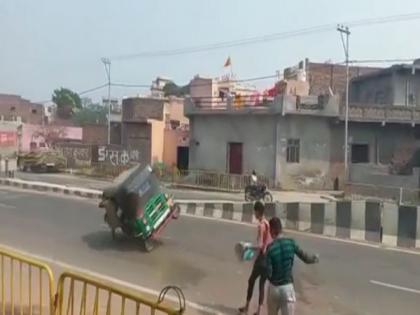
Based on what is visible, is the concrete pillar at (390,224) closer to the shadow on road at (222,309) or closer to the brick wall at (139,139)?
the shadow on road at (222,309)

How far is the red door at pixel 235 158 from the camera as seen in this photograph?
37750 mm

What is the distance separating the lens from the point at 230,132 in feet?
125

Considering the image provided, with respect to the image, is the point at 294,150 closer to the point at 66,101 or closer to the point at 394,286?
the point at 394,286

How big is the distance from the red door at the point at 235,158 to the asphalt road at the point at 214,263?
2060cm

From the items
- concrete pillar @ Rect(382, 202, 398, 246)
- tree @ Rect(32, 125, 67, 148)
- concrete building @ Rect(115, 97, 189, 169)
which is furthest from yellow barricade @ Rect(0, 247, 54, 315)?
tree @ Rect(32, 125, 67, 148)

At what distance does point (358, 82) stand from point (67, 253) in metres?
39.3

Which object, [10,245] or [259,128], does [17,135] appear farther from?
[10,245]

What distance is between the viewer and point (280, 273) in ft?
20.6

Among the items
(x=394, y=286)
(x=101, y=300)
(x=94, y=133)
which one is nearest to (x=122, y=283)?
(x=101, y=300)

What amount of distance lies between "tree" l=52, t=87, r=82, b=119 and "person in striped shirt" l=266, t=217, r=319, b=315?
97.5 m

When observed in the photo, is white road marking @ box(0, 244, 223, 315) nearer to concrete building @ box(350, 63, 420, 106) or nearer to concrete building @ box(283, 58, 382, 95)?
concrete building @ box(350, 63, 420, 106)

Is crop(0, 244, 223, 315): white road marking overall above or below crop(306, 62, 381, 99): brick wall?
below

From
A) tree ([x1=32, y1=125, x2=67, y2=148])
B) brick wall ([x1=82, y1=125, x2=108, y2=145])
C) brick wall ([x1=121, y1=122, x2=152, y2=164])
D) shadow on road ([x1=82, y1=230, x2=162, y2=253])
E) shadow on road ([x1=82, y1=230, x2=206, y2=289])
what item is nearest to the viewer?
shadow on road ([x1=82, y1=230, x2=206, y2=289])

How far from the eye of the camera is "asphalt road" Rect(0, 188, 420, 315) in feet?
28.7
